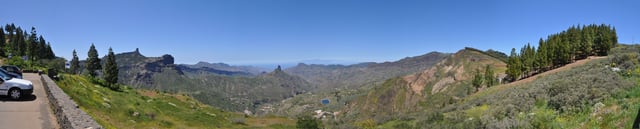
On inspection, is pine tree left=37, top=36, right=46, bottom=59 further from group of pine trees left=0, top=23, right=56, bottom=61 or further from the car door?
the car door

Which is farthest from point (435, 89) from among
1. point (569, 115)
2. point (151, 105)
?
point (569, 115)

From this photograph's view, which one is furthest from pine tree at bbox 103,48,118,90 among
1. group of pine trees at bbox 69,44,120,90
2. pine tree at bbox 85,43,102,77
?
pine tree at bbox 85,43,102,77

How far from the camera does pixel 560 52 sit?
234 feet

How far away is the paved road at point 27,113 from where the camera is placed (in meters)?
14.2

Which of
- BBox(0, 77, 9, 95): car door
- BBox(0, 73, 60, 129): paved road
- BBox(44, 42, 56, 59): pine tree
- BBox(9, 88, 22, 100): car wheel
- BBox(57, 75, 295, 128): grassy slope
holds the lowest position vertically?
BBox(57, 75, 295, 128): grassy slope

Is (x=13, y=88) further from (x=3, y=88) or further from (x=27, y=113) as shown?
(x=27, y=113)

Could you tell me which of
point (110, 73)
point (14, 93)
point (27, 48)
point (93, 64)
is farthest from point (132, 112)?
point (27, 48)

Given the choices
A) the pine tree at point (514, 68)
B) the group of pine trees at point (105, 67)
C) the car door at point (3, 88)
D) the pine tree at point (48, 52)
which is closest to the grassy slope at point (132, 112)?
the car door at point (3, 88)

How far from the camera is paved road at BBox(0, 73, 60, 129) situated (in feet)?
46.6

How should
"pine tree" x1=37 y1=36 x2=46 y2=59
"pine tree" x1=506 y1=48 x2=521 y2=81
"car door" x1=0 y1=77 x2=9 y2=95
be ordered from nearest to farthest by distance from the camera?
"car door" x1=0 y1=77 x2=9 y2=95 → "pine tree" x1=506 y1=48 x2=521 y2=81 → "pine tree" x1=37 y1=36 x2=46 y2=59

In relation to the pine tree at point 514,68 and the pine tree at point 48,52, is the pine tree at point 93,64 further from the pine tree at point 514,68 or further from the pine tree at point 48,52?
the pine tree at point 514,68

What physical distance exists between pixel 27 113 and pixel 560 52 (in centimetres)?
8273

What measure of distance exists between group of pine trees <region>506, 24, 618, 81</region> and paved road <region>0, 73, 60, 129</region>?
245ft

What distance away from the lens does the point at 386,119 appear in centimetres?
3628
